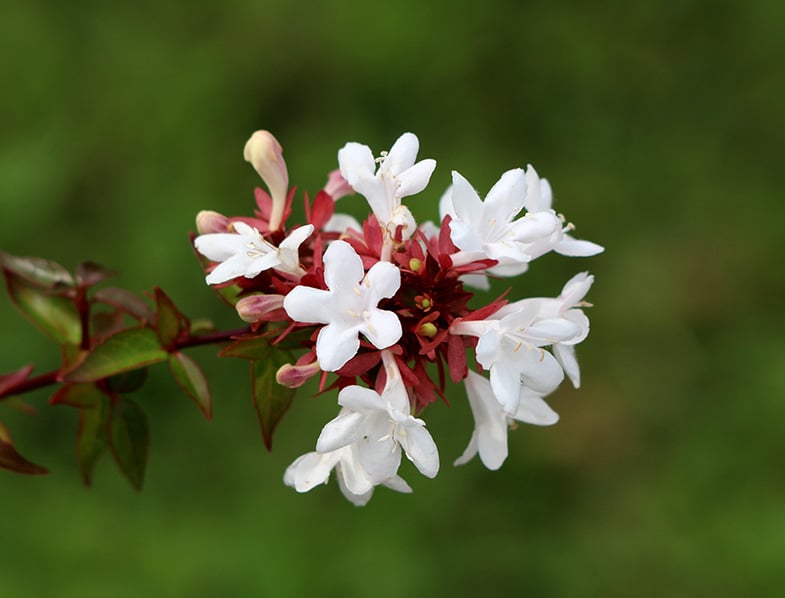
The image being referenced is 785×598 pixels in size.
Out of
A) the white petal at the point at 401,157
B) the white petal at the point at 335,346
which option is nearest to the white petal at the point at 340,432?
the white petal at the point at 335,346

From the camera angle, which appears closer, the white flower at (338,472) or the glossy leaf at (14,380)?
the white flower at (338,472)

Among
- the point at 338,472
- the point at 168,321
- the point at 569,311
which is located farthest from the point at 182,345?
the point at 569,311

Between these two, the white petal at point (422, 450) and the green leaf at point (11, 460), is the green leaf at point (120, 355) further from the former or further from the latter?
the white petal at point (422, 450)

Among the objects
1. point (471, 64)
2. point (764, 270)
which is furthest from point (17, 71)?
point (764, 270)

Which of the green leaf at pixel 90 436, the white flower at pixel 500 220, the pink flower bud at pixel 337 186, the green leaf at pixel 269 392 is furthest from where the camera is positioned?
the green leaf at pixel 90 436

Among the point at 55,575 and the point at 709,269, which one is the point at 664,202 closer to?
the point at 709,269

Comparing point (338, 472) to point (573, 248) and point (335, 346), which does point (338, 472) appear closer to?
point (335, 346)

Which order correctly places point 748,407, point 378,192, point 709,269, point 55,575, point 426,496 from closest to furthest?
point 378,192
point 55,575
point 426,496
point 748,407
point 709,269
